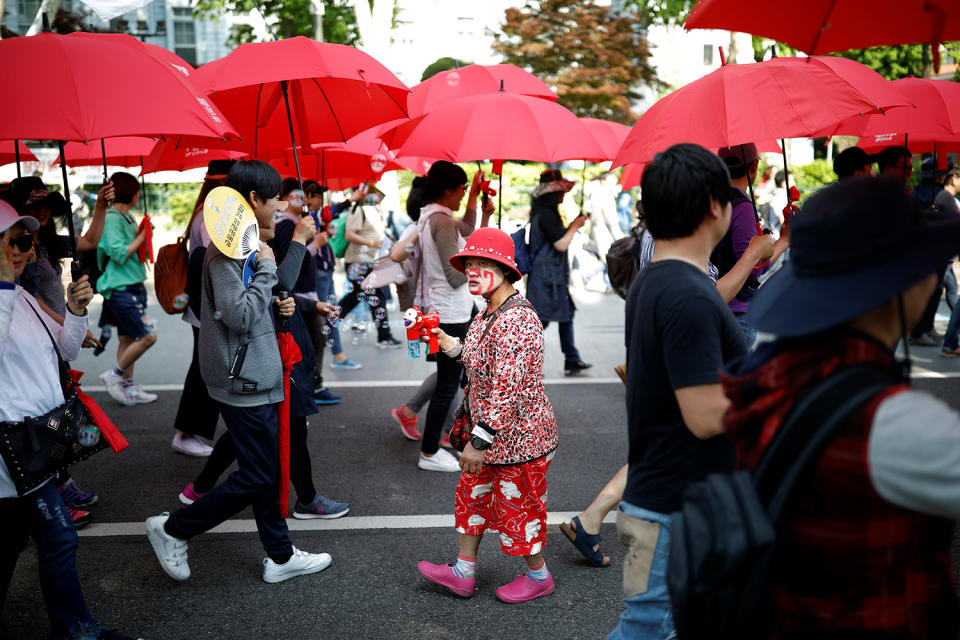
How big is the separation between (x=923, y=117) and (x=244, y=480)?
4.88m

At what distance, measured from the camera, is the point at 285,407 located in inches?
149

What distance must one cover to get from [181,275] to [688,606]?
3656 mm

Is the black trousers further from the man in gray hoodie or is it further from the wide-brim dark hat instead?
the wide-brim dark hat

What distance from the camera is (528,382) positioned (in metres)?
3.35

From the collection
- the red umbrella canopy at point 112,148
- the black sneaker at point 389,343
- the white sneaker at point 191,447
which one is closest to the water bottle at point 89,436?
the white sneaker at point 191,447

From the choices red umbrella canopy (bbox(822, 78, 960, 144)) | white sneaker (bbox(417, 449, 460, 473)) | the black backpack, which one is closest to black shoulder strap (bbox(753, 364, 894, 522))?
the black backpack

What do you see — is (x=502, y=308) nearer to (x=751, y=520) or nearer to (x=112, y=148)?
(x=751, y=520)

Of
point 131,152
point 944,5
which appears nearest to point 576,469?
point 944,5

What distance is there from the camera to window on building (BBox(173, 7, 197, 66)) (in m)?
37.8

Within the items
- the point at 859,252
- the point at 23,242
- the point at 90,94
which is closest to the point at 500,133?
the point at 90,94

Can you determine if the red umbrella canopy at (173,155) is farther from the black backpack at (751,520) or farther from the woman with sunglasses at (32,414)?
the black backpack at (751,520)

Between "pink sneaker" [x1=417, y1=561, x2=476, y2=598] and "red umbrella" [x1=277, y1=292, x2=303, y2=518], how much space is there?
75cm

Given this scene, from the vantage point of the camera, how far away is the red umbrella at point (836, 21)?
2963mm

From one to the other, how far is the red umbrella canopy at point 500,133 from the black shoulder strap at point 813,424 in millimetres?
3524
